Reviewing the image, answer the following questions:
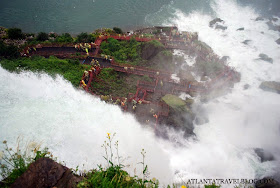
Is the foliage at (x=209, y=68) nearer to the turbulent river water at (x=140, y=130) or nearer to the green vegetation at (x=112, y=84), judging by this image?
the turbulent river water at (x=140, y=130)

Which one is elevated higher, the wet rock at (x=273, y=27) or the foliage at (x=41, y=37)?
the wet rock at (x=273, y=27)

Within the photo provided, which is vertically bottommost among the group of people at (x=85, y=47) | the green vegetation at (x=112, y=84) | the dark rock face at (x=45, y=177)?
the dark rock face at (x=45, y=177)

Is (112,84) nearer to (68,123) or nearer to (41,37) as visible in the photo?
(68,123)

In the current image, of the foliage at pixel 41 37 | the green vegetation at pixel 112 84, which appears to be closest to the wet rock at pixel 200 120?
the green vegetation at pixel 112 84

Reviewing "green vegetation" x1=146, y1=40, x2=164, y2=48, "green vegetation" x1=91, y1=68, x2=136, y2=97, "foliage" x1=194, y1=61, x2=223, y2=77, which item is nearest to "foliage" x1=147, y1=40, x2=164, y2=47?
"green vegetation" x1=146, y1=40, x2=164, y2=48

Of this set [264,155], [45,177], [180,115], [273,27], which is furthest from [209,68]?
[45,177]

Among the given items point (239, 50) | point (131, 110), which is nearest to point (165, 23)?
point (239, 50)

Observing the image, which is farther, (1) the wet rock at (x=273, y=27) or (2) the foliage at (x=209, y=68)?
(1) the wet rock at (x=273, y=27)

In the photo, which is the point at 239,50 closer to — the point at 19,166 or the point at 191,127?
the point at 191,127
